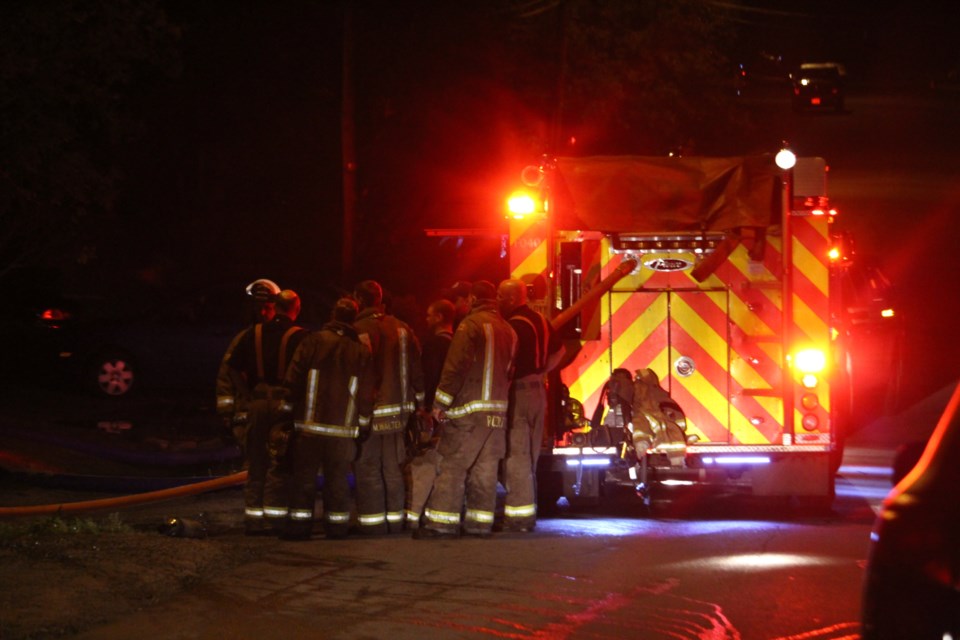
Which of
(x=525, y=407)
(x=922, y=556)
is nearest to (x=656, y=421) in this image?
(x=525, y=407)

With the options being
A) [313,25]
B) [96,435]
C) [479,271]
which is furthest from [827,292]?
[479,271]

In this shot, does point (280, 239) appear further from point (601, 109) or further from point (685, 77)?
point (685, 77)

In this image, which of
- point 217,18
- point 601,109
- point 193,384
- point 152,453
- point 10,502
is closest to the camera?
point 10,502

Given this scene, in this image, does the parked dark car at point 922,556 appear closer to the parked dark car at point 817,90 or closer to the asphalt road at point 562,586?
the asphalt road at point 562,586

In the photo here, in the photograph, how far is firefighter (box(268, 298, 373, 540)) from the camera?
8820 mm

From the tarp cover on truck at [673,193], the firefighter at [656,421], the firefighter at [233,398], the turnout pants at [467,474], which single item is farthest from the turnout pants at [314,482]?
the tarp cover on truck at [673,193]

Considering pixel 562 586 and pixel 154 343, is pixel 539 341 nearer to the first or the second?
pixel 562 586

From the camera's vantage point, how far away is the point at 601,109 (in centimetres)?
2303

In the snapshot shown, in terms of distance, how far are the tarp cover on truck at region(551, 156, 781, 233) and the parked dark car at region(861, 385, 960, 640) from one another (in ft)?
19.0

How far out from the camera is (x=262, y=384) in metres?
9.15

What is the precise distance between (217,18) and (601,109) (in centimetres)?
Answer: 707

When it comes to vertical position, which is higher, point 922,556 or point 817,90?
point 817,90

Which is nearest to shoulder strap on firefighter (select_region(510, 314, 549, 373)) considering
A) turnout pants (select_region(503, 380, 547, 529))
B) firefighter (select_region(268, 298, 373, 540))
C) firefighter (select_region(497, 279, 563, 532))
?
firefighter (select_region(497, 279, 563, 532))

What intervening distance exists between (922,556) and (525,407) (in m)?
5.77
